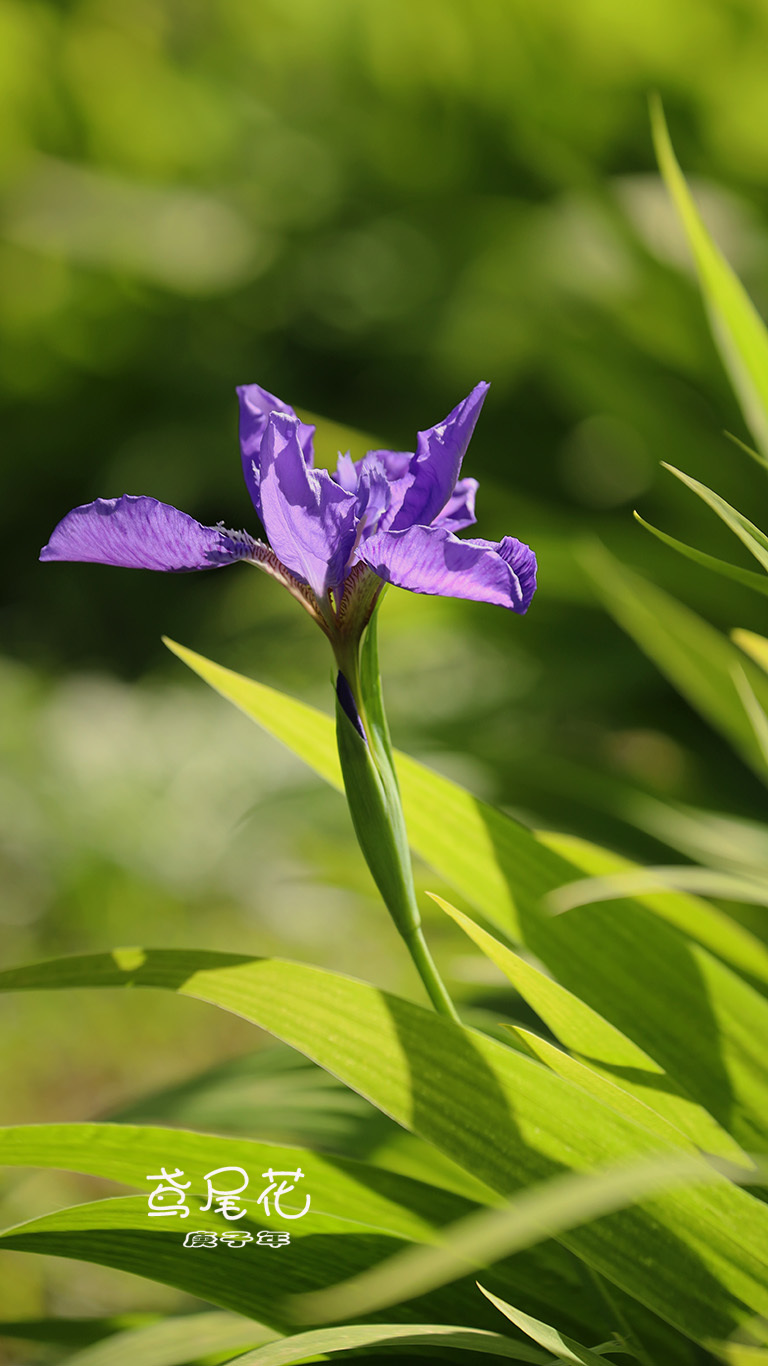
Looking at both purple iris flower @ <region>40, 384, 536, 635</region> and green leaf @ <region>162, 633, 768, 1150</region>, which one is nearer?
purple iris flower @ <region>40, 384, 536, 635</region>

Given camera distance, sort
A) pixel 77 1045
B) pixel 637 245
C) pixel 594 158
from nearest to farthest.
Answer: pixel 637 245 < pixel 77 1045 < pixel 594 158

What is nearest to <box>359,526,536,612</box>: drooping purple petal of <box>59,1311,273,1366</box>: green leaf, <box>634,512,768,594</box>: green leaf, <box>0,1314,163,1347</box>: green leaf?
<box>634,512,768,594</box>: green leaf

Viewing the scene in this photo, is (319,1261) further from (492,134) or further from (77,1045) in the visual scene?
(492,134)

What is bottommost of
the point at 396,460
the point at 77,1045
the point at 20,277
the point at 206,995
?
the point at 77,1045

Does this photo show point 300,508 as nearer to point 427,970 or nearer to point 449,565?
point 449,565

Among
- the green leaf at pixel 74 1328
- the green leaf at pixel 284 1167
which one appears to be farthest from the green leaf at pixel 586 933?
the green leaf at pixel 74 1328

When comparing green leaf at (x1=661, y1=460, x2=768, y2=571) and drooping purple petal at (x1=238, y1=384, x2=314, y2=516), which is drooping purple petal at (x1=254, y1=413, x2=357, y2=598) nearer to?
drooping purple petal at (x1=238, y1=384, x2=314, y2=516)

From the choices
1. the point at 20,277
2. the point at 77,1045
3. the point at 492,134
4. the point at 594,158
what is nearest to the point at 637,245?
the point at 594,158
